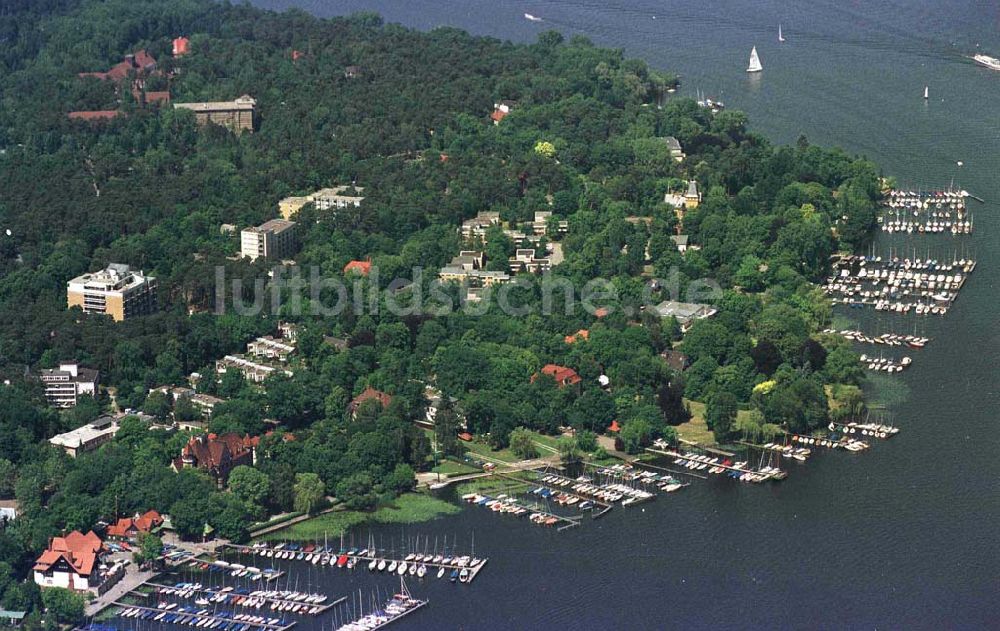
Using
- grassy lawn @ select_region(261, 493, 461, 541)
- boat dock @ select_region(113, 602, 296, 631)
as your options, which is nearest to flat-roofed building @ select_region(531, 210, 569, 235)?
grassy lawn @ select_region(261, 493, 461, 541)

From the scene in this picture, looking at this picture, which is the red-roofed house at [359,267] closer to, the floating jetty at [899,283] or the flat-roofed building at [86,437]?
the flat-roofed building at [86,437]

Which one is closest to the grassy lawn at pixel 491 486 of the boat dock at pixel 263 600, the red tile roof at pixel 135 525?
the boat dock at pixel 263 600

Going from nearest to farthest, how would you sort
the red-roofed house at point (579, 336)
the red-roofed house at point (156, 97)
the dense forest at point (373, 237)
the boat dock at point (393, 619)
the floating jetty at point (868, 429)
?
the boat dock at point (393, 619) → the dense forest at point (373, 237) → the floating jetty at point (868, 429) → the red-roofed house at point (579, 336) → the red-roofed house at point (156, 97)

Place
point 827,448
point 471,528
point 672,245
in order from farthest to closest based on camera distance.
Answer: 1. point 672,245
2. point 827,448
3. point 471,528

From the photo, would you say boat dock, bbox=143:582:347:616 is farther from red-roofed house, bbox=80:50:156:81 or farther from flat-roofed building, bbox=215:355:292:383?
red-roofed house, bbox=80:50:156:81

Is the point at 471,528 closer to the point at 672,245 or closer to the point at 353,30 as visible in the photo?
the point at 672,245

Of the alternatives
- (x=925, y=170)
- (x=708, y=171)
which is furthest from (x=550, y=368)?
(x=925, y=170)

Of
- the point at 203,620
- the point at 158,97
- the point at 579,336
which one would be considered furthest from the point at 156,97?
the point at 203,620
